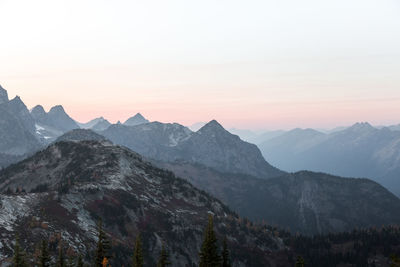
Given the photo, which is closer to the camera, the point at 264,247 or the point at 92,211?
the point at 92,211

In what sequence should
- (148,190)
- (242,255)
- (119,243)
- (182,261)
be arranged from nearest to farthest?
1. (119,243)
2. (182,261)
3. (242,255)
4. (148,190)

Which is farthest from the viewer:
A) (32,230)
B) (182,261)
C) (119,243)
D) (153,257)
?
(182,261)

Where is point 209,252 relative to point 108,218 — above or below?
above

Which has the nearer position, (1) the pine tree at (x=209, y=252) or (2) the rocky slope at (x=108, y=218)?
(1) the pine tree at (x=209, y=252)

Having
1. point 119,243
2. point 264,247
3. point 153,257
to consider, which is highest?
point 119,243

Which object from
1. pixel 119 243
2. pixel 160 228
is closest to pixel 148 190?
pixel 160 228

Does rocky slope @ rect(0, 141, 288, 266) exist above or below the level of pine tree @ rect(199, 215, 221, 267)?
below

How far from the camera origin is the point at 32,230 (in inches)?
4075

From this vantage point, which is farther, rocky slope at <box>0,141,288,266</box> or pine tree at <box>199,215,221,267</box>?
rocky slope at <box>0,141,288,266</box>

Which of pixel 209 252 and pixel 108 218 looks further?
pixel 108 218

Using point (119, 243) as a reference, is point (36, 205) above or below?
above

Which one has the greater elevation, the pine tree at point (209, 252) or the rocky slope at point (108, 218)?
the pine tree at point (209, 252)

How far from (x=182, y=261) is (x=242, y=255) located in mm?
40949

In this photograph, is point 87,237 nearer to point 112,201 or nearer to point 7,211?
point 7,211
